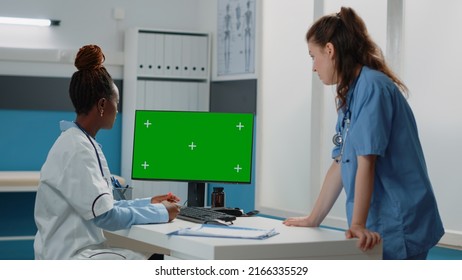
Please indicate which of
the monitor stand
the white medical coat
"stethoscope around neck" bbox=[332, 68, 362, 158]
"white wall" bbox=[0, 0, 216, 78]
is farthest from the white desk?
"white wall" bbox=[0, 0, 216, 78]

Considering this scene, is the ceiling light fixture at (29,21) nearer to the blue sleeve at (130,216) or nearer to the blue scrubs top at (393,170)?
the blue sleeve at (130,216)

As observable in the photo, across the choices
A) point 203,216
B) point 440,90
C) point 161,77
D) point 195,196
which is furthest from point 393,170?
point 161,77

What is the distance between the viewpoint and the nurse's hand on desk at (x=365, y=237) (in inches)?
85.2

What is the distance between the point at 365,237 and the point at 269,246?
279mm

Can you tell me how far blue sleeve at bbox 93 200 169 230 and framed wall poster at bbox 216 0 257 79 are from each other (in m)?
2.68

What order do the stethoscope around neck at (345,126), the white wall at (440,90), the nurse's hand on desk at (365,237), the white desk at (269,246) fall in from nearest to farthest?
the white desk at (269,246), the nurse's hand on desk at (365,237), the stethoscope around neck at (345,126), the white wall at (440,90)

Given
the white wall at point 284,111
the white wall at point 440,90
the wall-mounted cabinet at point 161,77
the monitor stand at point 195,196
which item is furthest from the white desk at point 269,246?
the wall-mounted cabinet at point 161,77

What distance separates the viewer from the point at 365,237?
7.11 ft

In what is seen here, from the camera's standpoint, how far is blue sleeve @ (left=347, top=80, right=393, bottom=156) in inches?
84.0

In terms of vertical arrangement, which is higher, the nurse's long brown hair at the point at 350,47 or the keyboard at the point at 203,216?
the nurse's long brown hair at the point at 350,47

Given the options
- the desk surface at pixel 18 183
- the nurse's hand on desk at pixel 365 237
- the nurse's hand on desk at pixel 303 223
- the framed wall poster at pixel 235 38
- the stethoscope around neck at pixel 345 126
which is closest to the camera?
the nurse's hand on desk at pixel 365 237

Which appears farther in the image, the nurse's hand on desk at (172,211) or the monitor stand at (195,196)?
the monitor stand at (195,196)

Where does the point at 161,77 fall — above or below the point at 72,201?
above

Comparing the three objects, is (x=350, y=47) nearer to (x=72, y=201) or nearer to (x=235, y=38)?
(x=72, y=201)
